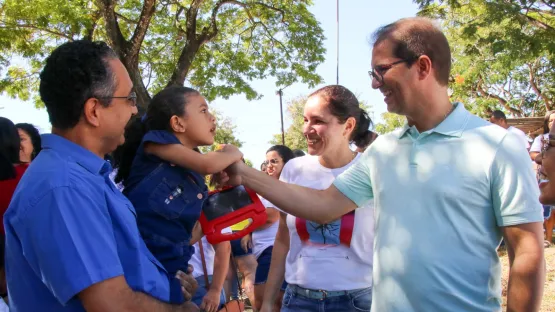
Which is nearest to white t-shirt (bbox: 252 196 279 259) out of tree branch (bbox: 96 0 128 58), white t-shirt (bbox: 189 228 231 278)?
white t-shirt (bbox: 189 228 231 278)

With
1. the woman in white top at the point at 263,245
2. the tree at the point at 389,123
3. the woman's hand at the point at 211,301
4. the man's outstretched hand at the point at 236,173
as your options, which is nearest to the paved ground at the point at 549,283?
the woman in white top at the point at 263,245

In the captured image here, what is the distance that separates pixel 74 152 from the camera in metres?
1.68

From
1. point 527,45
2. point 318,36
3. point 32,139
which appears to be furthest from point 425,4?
point 32,139

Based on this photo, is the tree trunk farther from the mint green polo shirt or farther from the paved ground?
the mint green polo shirt

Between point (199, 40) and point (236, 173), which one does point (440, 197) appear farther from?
point (199, 40)

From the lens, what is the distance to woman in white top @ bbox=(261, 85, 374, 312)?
2.74 m

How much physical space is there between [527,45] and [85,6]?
1029cm

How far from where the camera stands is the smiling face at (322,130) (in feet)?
9.66

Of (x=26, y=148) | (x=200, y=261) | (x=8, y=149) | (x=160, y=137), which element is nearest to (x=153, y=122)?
(x=160, y=137)

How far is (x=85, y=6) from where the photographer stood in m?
12.5

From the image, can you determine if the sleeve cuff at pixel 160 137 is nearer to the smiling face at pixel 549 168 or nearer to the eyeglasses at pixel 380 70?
the eyeglasses at pixel 380 70

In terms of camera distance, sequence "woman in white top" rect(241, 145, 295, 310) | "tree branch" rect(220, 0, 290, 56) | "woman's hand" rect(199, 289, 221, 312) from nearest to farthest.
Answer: "woman's hand" rect(199, 289, 221, 312) < "woman in white top" rect(241, 145, 295, 310) < "tree branch" rect(220, 0, 290, 56)

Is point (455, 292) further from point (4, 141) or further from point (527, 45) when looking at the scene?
point (527, 45)

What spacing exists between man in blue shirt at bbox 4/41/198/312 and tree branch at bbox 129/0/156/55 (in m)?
10.5
